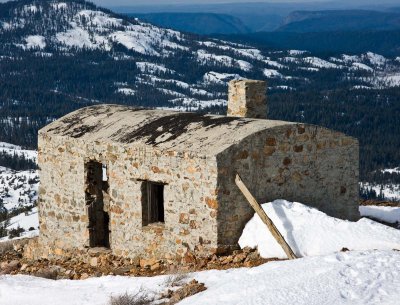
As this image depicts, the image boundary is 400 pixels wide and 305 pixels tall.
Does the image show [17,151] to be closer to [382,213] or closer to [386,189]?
[386,189]

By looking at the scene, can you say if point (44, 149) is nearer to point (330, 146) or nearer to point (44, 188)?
point (44, 188)

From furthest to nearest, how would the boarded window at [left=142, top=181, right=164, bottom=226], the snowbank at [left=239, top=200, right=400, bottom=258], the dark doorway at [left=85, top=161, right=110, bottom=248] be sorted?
the dark doorway at [left=85, top=161, right=110, bottom=248] < the boarded window at [left=142, top=181, right=164, bottom=226] < the snowbank at [left=239, top=200, right=400, bottom=258]

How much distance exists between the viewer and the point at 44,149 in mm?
18688

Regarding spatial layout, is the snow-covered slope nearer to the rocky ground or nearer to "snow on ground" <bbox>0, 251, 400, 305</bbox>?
the rocky ground

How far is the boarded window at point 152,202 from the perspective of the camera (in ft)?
53.4

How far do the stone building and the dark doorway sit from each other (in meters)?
0.02

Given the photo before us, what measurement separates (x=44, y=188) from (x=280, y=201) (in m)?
5.77

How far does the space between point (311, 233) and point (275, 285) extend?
10.4 feet

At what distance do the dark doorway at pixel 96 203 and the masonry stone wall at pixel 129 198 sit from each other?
12 centimetres

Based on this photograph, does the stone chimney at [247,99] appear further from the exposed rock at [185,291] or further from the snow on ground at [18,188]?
the snow on ground at [18,188]

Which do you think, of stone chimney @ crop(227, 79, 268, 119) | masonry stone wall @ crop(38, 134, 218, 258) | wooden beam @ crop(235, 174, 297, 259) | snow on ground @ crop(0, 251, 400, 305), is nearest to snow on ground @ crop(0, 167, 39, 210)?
masonry stone wall @ crop(38, 134, 218, 258)

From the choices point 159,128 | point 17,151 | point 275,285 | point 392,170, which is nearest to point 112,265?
point 159,128

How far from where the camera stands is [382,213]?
20.3 metres

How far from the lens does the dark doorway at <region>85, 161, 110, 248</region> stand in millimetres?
17734
